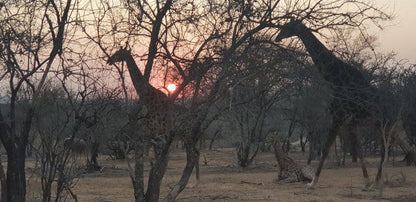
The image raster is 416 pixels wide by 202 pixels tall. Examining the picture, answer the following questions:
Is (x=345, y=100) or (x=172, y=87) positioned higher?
(x=345, y=100)

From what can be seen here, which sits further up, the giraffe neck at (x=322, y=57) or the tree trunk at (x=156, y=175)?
the giraffe neck at (x=322, y=57)

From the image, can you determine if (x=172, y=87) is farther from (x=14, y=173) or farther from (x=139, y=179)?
(x=14, y=173)

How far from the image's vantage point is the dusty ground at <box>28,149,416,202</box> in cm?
1084

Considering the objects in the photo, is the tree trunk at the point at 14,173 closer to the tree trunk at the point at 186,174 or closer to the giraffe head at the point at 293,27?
the tree trunk at the point at 186,174

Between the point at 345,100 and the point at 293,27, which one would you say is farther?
the point at 345,100

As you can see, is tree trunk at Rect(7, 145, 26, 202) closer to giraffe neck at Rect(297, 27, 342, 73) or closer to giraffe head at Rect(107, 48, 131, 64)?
giraffe head at Rect(107, 48, 131, 64)

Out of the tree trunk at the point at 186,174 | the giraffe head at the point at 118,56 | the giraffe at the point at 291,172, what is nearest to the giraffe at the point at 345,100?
the giraffe at the point at 291,172

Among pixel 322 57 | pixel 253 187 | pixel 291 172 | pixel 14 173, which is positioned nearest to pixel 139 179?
pixel 14 173

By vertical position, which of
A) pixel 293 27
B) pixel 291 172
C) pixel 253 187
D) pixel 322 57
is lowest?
pixel 253 187

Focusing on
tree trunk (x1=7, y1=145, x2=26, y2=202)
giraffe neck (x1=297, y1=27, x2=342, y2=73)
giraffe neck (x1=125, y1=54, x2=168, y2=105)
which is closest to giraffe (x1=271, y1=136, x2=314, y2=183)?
giraffe neck (x1=297, y1=27, x2=342, y2=73)

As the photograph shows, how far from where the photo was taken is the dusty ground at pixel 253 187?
1084 centimetres

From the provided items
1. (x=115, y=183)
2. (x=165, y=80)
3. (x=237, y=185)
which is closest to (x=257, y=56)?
(x=165, y=80)

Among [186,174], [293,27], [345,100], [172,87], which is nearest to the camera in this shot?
[293,27]

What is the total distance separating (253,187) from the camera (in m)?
12.9
